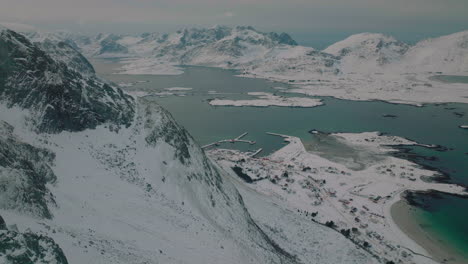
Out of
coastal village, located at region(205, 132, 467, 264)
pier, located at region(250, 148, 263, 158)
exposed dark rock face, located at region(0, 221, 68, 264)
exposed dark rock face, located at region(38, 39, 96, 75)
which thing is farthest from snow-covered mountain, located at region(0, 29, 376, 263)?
pier, located at region(250, 148, 263, 158)

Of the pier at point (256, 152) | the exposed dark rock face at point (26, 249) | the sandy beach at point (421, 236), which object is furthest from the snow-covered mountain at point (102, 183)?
the pier at point (256, 152)

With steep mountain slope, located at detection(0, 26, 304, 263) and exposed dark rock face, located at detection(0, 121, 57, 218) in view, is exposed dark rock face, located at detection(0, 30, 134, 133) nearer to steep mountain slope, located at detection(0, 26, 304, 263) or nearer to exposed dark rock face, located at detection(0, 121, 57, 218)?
steep mountain slope, located at detection(0, 26, 304, 263)

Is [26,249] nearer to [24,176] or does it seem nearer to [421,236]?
[24,176]

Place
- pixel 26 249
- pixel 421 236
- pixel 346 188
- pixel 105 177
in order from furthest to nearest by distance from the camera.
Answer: pixel 346 188 < pixel 421 236 < pixel 105 177 < pixel 26 249

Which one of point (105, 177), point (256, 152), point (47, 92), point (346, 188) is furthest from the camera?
point (256, 152)

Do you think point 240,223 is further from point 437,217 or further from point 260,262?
point 437,217

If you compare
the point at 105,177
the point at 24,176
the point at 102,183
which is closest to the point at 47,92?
the point at 105,177
